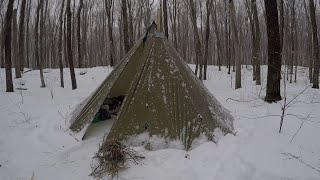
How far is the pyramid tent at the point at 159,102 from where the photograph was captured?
4.50 metres

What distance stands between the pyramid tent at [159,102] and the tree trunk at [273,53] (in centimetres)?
156

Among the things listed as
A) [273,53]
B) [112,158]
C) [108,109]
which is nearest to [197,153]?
[112,158]

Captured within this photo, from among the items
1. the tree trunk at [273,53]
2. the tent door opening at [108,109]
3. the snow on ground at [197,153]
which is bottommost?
the snow on ground at [197,153]

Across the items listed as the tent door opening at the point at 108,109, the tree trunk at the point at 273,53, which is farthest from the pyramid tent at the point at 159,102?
Result: the tree trunk at the point at 273,53

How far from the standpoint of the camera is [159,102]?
187 inches

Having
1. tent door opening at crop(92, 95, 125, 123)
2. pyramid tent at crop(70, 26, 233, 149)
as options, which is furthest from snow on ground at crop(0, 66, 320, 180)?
tent door opening at crop(92, 95, 125, 123)

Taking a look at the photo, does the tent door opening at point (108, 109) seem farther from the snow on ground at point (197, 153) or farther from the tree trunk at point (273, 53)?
the tree trunk at point (273, 53)

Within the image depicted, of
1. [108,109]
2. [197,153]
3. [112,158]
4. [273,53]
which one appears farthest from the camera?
[108,109]

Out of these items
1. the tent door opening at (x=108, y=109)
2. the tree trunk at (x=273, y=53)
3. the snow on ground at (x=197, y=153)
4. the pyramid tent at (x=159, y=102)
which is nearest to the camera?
the snow on ground at (x=197, y=153)

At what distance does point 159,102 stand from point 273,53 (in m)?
3.19

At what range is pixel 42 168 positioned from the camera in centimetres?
400

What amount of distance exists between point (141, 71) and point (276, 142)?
8.44 feet

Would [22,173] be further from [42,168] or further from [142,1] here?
[142,1]

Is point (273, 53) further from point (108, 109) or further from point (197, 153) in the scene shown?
point (108, 109)
